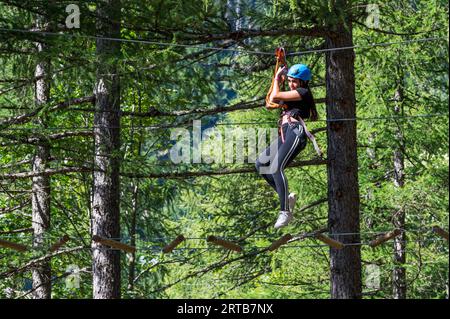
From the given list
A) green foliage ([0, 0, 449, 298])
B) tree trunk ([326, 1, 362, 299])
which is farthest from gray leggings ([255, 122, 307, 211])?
tree trunk ([326, 1, 362, 299])

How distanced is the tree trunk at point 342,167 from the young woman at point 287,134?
159 centimetres

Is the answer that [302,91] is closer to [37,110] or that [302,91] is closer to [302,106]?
[302,106]

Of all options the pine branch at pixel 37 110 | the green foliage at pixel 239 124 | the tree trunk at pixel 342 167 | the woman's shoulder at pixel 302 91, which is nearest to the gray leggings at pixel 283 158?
the woman's shoulder at pixel 302 91

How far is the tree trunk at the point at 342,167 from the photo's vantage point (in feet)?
36.9

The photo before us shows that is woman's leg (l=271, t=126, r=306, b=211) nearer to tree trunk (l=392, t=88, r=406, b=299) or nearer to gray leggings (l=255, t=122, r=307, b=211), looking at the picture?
gray leggings (l=255, t=122, r=307, b=211)

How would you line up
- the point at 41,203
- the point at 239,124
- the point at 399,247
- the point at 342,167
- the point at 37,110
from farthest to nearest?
the point at 399,247
the point at 41,203
the point at 239,124
the point at 37,110
the point at 342,167

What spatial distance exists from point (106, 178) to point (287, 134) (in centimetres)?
321

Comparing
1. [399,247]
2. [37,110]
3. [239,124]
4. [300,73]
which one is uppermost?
[300,73]

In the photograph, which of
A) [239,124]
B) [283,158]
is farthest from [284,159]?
[239,124]

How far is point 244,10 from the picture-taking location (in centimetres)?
1169

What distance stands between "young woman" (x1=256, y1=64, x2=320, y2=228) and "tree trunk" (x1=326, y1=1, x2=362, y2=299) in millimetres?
1594

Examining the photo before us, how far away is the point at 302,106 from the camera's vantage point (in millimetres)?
9688
